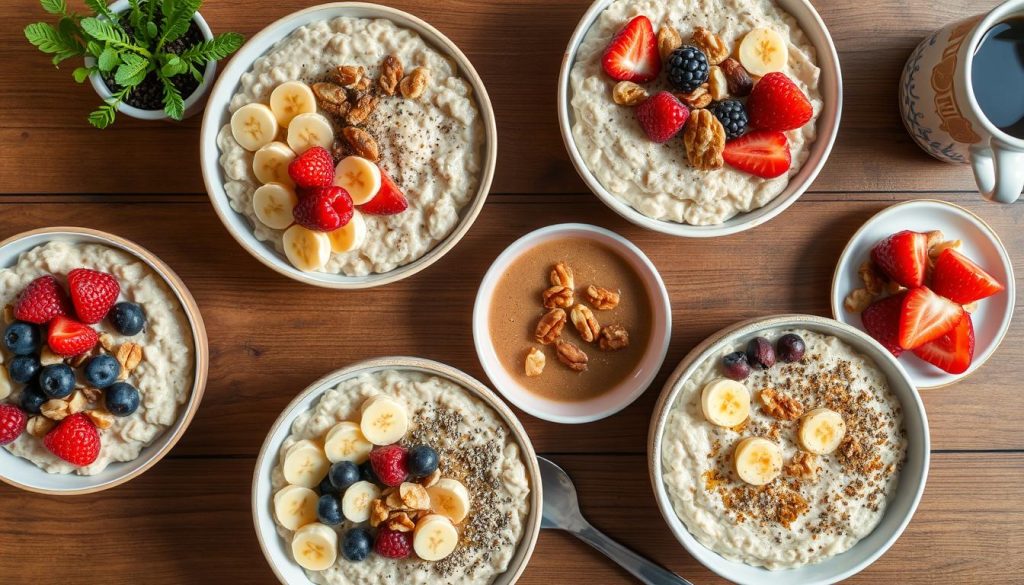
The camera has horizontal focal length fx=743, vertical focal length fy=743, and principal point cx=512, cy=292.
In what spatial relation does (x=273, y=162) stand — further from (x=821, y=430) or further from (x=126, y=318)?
(x=821, y=430)

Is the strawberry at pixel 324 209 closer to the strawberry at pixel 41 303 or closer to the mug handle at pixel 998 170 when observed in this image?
the strawberry at pixel 41 303

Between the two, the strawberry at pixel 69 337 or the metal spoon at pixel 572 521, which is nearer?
the strawberry at pixel 69 337

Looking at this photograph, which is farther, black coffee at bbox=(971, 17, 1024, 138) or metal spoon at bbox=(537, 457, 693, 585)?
metal spoon at bbox=(537, 457, 693, 585)

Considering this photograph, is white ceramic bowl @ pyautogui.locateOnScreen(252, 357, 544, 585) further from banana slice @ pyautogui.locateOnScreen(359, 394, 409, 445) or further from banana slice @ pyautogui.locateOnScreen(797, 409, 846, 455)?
banana slice @ pyautogui.locateOnScreen(797, 409, 846, 455)

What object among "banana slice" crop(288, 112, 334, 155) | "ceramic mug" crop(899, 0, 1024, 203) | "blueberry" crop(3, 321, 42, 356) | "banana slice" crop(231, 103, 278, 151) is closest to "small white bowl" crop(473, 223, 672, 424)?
"banana slice" crop(288, 112, 334, 155)

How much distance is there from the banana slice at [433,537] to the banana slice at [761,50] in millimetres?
1328

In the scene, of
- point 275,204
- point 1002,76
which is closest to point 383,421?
point 275,204

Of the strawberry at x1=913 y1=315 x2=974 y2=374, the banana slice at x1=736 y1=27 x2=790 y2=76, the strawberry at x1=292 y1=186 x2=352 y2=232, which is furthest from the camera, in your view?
the strawberry at x1=913 y1=315 x2=974 y2=374

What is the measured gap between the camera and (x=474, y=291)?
6.60 ft

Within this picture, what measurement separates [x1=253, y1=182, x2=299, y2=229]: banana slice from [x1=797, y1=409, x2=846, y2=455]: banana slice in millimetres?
1350

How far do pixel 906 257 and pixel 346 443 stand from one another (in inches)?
57.8

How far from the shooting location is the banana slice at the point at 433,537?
1.77 metres

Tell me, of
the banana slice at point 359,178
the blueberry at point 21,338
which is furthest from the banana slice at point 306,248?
the blueberry at point 21,338

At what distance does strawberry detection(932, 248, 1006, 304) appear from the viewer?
188 cm
